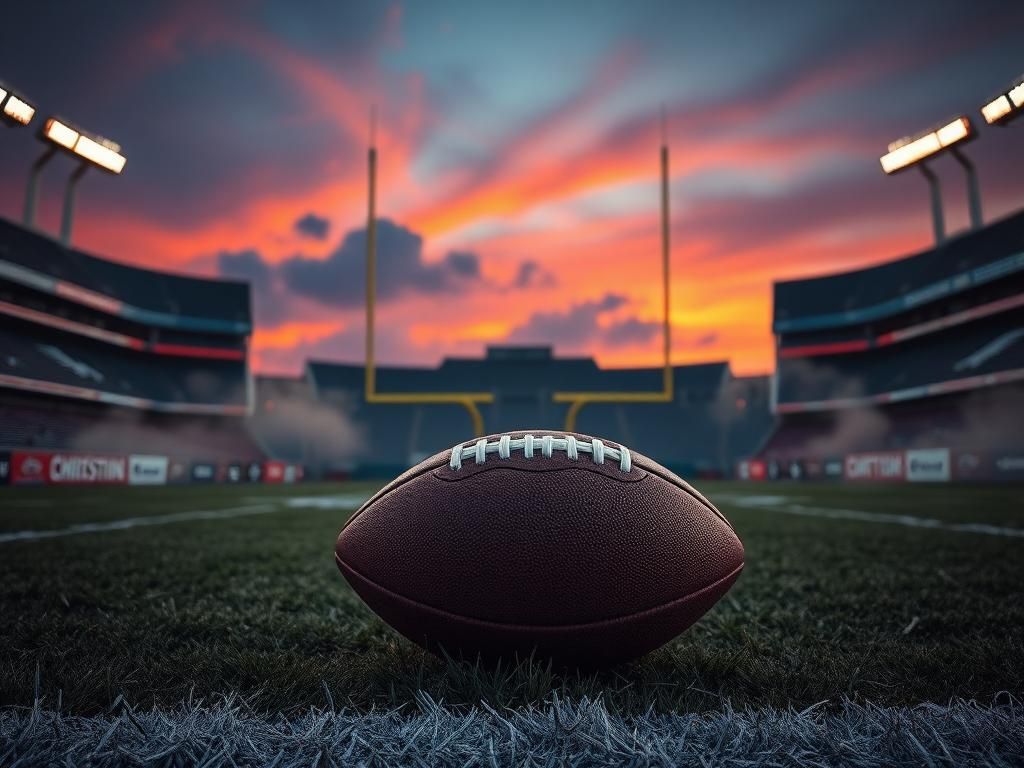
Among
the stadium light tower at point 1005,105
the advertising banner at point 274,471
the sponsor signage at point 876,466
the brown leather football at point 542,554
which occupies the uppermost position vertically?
the stadium light tower at point 1005,105

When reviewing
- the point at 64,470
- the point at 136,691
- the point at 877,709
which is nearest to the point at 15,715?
the point at 136,691

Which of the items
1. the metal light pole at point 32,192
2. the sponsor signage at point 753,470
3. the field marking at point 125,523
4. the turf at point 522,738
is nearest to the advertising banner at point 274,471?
the metal light pole at point 32,192

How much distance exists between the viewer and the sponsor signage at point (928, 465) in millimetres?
14523

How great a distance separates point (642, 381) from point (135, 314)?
18.3 metres

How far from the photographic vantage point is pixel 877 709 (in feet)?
3.34

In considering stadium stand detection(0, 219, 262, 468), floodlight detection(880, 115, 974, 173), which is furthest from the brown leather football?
stadium stand detection(0, 219, 262, 468)

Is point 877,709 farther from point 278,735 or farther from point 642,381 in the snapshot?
point 642,381

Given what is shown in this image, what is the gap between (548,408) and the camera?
26266 mm

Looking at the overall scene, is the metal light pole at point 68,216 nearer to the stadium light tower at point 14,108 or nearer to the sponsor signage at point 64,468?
A: the sponsor signage at point 64,468

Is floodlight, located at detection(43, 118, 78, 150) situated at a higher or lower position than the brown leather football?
higher

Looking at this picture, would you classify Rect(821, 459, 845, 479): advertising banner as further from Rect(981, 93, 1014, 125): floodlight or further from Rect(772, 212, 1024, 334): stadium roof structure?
Rect(981, 93, 1014, 125): floodlight

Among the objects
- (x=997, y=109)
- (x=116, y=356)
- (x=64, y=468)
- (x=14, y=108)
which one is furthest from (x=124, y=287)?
(x=997, y=109)

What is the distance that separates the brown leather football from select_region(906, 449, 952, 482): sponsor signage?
16.0 m

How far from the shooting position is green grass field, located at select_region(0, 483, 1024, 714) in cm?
114
